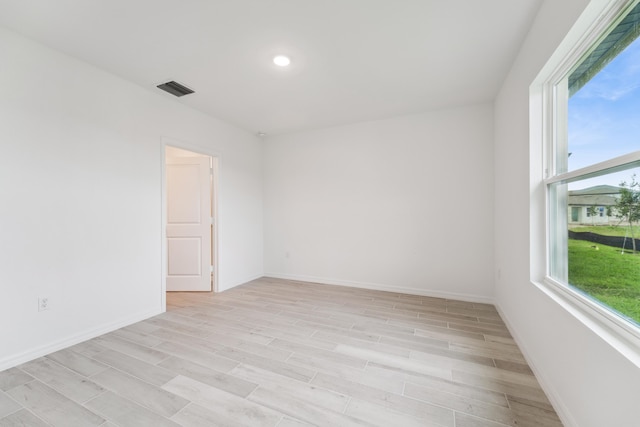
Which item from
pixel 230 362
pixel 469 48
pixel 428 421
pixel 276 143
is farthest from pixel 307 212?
pixel 428 421

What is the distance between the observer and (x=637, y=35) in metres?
1.07

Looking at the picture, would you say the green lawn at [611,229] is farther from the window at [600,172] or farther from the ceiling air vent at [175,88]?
the ceiling air vent at [175,88]

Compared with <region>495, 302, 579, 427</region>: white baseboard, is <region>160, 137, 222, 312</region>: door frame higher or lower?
higher

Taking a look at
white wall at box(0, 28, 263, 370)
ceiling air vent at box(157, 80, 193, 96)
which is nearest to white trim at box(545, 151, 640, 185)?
ceiling air vent at box(157, 80, 193, 96)

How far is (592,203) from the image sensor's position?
1386 mm

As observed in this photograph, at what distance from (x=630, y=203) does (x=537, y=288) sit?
903mm

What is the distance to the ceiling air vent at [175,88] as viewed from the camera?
2.74m

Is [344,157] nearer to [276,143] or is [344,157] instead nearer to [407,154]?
[407,154]

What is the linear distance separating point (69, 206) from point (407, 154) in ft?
12.6

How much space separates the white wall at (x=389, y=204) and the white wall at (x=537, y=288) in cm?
32

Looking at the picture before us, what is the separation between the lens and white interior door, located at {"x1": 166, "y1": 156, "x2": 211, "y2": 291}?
3.78 m

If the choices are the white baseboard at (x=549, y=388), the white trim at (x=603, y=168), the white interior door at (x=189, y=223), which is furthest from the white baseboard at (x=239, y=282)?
the white trim at (x=603, y=168)

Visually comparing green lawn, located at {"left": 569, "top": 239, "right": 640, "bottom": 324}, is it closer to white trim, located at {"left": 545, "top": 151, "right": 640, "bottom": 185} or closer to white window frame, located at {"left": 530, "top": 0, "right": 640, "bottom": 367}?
white window frame, located at {"left": 530, "top": 0, "right": 640, "bottom": 367}

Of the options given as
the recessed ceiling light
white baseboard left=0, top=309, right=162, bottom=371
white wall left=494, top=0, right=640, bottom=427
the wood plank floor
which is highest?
the recessed ceiling light
